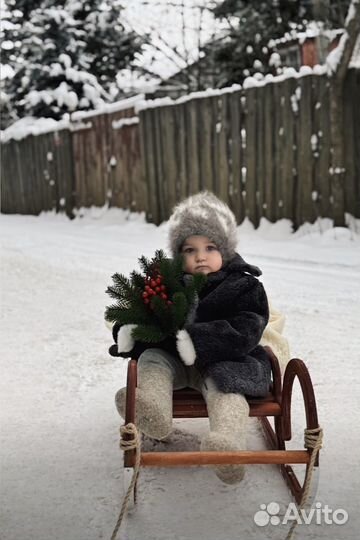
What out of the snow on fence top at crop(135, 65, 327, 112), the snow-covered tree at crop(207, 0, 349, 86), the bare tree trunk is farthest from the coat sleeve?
the snow-covered tree at crop(207, 0, 349, 86)

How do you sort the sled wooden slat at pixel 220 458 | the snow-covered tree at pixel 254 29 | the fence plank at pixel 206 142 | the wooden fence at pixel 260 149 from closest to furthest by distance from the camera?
the sled wooden slat at pixel 220 458, the wooden fence at pixel 260 149, the fence plank at pixel 206 142, the snow-covered tree at pixel 254 29

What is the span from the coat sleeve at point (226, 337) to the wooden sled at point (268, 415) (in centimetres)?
16

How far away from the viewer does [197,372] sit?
2.62 metres

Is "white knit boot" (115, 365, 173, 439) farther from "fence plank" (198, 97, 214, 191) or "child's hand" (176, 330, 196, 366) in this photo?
"fence plank" (198, 97, 214, 191)

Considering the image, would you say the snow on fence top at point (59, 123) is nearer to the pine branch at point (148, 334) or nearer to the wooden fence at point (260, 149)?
the wooden fence at point (260, 149)

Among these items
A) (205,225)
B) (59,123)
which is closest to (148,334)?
(205,225)

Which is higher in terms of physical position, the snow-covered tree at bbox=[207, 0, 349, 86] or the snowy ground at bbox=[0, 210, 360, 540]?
the snow-covered tree at bbox=[207, 0, 349, 86]

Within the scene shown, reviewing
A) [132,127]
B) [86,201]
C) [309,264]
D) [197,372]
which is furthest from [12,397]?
[86,201]

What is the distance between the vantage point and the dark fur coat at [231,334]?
2.42 metres

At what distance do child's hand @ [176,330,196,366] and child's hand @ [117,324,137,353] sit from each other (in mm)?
214

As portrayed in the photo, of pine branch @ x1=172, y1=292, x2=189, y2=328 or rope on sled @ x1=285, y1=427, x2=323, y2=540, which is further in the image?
pine branch @ x1=172, y1=292, x2=189, y2=328

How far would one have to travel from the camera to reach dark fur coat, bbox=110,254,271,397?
2.42m

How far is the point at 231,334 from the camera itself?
8.04 ft

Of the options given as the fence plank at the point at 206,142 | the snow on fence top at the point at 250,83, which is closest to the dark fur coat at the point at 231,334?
the snow on fence top at the point at 250,83
